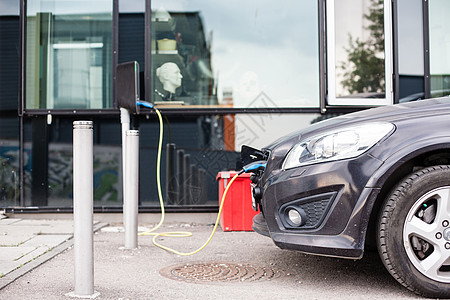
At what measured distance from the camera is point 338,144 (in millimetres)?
3279

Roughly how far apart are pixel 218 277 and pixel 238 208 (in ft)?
6.45

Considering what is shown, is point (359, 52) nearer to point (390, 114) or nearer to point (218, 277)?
point (390, 114)

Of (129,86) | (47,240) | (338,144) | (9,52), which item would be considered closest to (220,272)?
(338,144)

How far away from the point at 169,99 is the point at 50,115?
4.65 feet

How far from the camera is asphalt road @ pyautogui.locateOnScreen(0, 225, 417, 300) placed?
3.21m

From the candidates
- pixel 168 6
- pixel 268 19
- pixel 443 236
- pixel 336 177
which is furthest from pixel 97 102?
pixel 443 236

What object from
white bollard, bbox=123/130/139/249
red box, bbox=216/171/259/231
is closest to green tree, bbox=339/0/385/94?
red box, bbox=216/171/259/231

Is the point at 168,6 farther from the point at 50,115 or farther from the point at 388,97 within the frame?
the point at 388,97

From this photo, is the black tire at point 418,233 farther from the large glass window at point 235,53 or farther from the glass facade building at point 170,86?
the large glass window at point 235,53

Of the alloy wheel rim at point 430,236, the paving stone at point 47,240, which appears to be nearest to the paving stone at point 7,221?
the paving stone at point 47,240

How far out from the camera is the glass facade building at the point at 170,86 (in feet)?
20.8

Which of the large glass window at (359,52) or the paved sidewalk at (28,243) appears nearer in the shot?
the paved sidewalk at (28,243)

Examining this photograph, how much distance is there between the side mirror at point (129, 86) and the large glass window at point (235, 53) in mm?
982

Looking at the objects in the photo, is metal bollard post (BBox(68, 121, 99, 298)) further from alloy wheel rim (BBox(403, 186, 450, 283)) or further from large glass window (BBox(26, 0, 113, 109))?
large glass window (BBox(26, 0, 113, 109))
